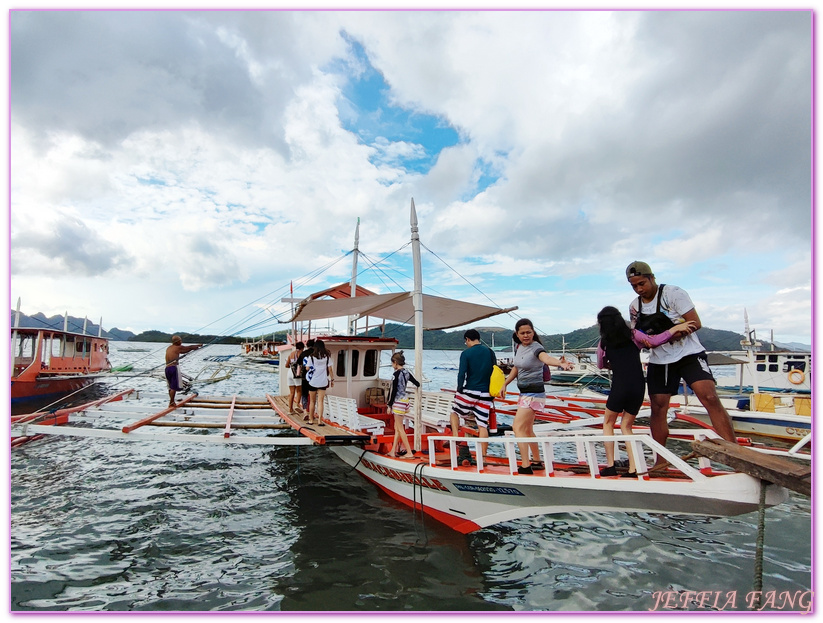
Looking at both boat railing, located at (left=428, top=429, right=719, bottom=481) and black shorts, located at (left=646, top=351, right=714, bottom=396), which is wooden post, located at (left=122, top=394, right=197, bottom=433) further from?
black shorts, located at (left=646, top=351, right=714, bottom=396)

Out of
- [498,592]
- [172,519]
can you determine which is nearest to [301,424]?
[172,519]

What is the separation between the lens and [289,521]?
7.36 metres

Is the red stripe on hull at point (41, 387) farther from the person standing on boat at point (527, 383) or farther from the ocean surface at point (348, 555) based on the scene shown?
the person standing on boat at point (527, 383)

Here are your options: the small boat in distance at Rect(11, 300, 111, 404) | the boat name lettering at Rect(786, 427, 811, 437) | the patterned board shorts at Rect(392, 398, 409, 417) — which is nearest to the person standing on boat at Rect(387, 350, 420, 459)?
the patterned board shorts at Rect(392, 398, 409, 417)

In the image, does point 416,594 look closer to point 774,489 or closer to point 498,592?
point 498,592

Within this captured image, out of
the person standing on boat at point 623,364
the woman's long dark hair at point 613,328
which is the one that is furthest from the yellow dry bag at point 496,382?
the woman's long dark hair at point 613,328

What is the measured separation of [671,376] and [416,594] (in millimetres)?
3994

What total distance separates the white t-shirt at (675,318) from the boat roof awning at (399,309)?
4351mm

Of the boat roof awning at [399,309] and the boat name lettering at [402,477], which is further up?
the boat roof awning at [399,309]

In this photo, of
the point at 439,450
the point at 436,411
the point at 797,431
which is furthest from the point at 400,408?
the point at 797,431

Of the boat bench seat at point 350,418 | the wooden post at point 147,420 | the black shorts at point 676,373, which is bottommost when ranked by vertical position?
the wooden post at point 147,420

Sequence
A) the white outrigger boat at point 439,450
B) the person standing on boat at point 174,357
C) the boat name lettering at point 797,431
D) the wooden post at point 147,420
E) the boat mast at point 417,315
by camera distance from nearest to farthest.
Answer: the white outrigger boat at point 439,450
the boat mast at point 417,315
the wooden post at point 147,420
the person standing on boat at point 174,357
the boat name lettering at point 797,431

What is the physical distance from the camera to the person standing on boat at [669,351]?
4.07 m

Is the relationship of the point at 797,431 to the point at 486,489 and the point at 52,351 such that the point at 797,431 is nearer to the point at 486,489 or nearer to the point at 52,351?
the point at 486,489
